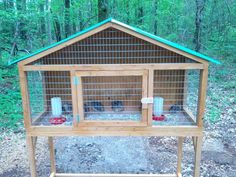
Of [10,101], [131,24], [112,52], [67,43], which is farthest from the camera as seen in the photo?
[131,24]

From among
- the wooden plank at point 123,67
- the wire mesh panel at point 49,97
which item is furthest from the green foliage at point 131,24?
the wooden plank at point 123,67

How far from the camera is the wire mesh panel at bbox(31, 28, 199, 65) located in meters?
Answer: 2.50

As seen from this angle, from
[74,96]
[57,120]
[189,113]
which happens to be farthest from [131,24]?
[74,96]

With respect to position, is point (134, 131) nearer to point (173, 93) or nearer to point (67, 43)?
point (173, 93)

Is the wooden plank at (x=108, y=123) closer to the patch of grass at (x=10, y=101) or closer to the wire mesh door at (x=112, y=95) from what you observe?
the wire mesh door at (x=112, y=95)

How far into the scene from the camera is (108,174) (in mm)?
3303

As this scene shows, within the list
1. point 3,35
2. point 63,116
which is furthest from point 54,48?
point 3,35

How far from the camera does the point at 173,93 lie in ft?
8.95

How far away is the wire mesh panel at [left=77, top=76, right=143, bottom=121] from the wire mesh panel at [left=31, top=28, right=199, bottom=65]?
0.24 m

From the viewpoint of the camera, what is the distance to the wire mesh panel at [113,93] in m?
2.70

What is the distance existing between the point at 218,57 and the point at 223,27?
4.26 ft

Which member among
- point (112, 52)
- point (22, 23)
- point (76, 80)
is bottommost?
point (76, 80)

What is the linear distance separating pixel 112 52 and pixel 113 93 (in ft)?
1.71

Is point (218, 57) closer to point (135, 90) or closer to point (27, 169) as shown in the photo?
point (135, 90)
